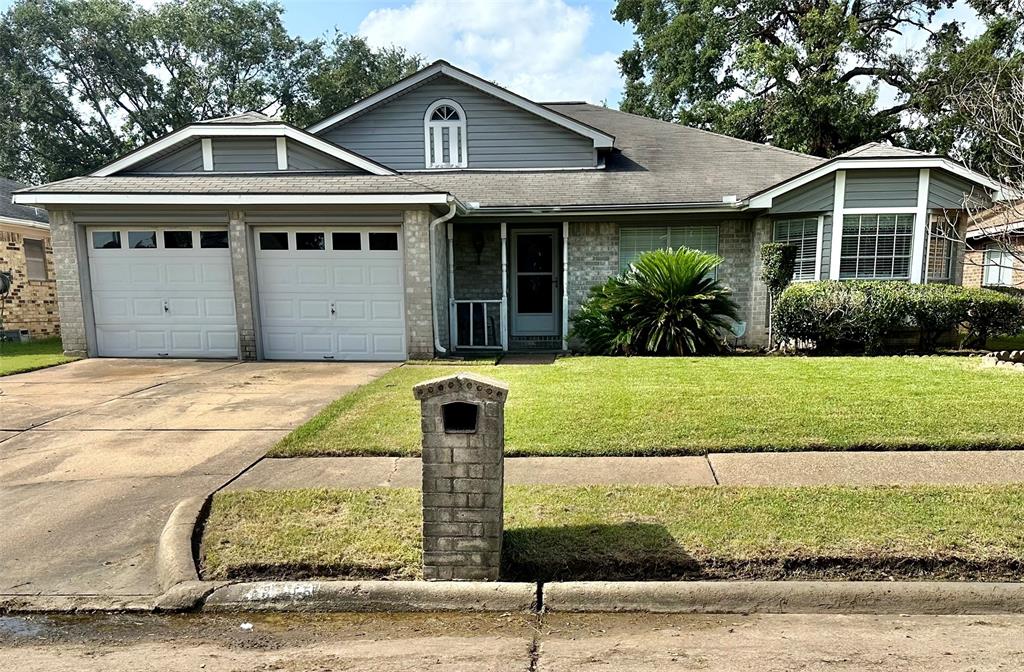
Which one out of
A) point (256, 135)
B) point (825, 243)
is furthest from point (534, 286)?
point (256, 135)

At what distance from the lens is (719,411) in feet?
20.6

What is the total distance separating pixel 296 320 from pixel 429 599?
8676 millimetres

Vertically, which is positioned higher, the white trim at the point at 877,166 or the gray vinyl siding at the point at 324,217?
the white trim at the point at 877,166

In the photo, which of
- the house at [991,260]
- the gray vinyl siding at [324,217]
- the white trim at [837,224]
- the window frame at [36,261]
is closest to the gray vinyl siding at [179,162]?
the gray vinyl siding at [324,217]

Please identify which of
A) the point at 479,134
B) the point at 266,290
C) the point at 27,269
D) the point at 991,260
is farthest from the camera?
the point at 991,260

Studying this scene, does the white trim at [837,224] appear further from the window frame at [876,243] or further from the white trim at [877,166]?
the white trim at [877,166]

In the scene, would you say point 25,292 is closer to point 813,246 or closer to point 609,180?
point 609,180

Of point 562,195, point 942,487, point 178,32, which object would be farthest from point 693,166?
point 178,32

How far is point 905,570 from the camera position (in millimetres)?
3240

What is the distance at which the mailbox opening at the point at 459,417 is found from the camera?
126 inches

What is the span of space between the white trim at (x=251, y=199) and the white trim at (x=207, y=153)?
1761mm

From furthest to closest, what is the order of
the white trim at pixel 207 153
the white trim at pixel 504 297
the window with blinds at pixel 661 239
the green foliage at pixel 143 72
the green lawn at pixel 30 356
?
the green foliage at pixel 143 72 → the window with blinds at pixel 661 239 → the white trim at pixel 504 297 → the white trim at pixel 207 153 → the green lawn at pixel 30 356

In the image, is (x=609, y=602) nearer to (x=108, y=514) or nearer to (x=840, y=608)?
(x=840, y=608)

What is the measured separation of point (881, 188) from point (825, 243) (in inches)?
50.8
